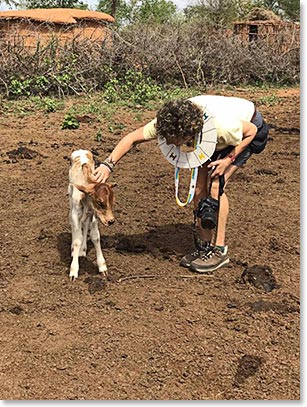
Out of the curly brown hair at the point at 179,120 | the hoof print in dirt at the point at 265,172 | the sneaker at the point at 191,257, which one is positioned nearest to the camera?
the curly brown hair at the point at 179,120

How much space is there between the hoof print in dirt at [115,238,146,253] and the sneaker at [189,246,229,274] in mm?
589

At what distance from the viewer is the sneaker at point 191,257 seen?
4.78m

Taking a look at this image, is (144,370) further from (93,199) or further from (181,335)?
(93,199)

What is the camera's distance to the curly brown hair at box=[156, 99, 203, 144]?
4054mm

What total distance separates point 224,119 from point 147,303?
A: 57.1 inches

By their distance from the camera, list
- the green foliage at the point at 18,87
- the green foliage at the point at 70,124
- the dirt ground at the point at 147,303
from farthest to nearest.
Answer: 1. the green foliage at the point at 18,87
2. the green foliage at the point at 70,124
3. the dirt ground at the point at 147,303

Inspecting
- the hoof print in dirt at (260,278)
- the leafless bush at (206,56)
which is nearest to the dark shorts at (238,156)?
the hoof print in dirt at (260,278)

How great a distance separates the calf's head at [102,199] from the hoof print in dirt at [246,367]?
1.29m

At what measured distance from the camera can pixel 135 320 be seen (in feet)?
13.1

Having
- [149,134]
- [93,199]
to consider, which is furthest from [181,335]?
[149,134]

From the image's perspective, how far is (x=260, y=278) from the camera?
4.58 meters

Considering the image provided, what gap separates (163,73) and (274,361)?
1206cm

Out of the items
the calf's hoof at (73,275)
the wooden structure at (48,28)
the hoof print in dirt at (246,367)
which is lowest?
the hoof print in dirt at (246,367)

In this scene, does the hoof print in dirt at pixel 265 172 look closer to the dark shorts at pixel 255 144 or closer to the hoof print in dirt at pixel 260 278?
the dark shorts at pixel 255 144
